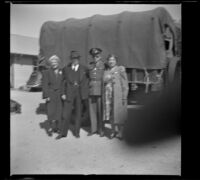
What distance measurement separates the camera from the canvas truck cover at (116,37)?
3693mm

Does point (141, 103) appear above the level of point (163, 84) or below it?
below

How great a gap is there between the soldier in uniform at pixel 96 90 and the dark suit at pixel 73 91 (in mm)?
111

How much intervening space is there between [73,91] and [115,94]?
26.1 inches

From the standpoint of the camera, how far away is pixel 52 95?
3811 millimetres

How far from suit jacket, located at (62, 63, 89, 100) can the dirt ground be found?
566 millimetres

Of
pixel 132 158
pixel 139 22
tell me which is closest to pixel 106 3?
pixel 139 22

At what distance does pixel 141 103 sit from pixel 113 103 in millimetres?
453

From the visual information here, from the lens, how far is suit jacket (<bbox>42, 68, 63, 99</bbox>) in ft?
12.4

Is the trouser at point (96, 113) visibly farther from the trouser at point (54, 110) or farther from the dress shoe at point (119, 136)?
the trouser at point (54, 110)

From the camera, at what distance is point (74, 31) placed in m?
4.00

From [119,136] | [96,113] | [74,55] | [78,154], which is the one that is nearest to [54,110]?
[96,113]

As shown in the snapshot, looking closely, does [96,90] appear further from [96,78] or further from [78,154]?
[78,154]

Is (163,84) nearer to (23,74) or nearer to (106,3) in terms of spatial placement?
(106,3)
